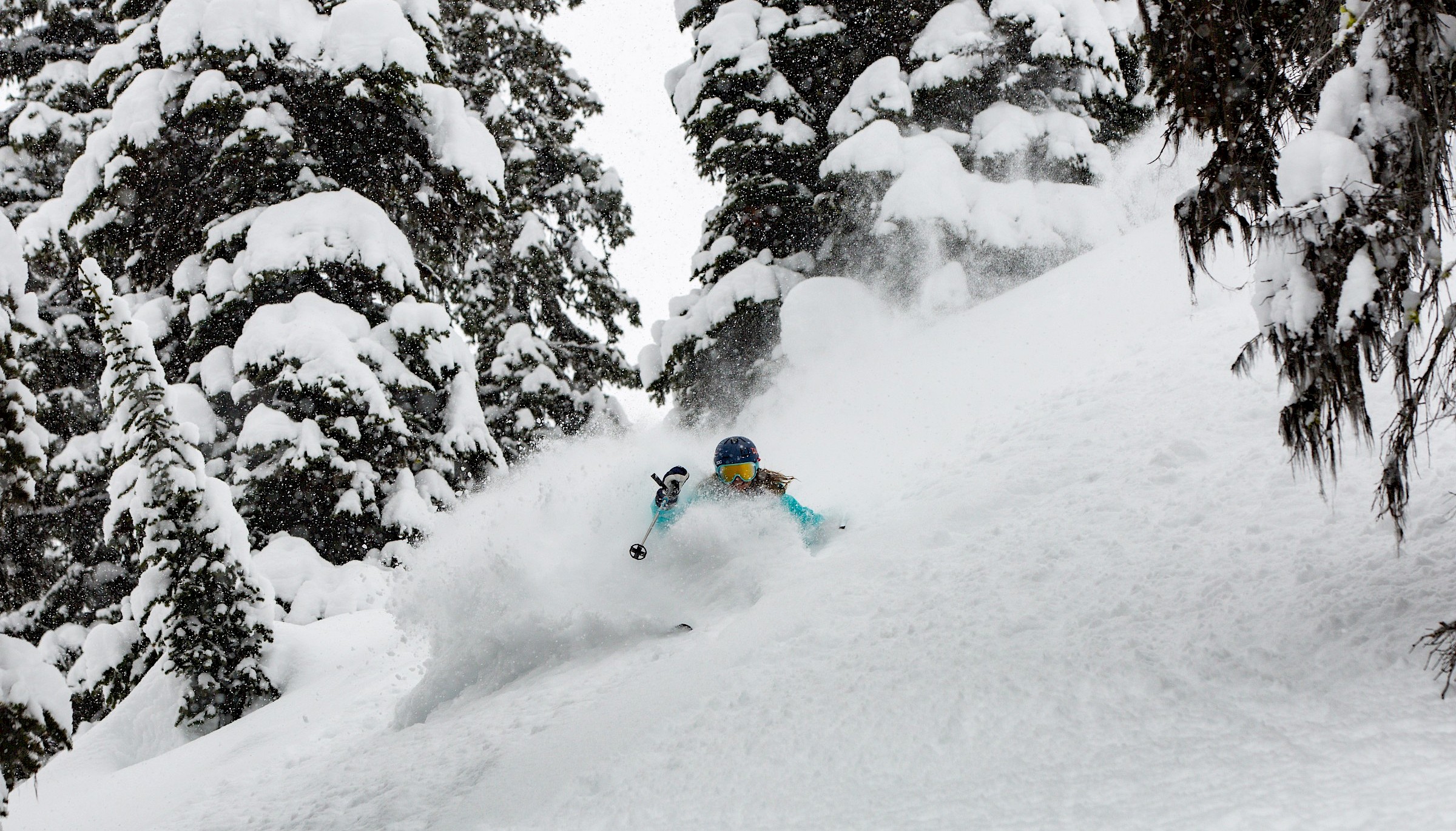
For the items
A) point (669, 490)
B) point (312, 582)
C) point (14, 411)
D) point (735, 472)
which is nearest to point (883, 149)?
point (735, 472)

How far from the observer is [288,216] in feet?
34.9

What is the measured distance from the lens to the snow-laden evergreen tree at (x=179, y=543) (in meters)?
7.89

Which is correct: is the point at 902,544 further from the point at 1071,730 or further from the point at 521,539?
the point at 521,539

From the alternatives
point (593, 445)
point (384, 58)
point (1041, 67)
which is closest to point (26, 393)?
point (384, 58)

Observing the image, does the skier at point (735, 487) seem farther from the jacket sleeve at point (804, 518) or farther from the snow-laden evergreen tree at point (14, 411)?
the snow-laden evergreen tree at point (14, 411)

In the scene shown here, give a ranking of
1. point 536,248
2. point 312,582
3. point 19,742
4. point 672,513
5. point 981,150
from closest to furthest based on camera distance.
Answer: point 19,742 → point 672,513 → point 312,582 → point 981,150 → point 536,248

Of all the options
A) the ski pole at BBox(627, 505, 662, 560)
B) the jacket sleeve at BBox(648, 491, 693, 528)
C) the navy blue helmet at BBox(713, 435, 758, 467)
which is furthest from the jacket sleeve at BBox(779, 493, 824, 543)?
the ski pole at BBox(627, 505, 662, 560)

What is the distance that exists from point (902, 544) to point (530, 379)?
1206 cm

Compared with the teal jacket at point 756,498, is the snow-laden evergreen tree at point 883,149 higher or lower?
higher

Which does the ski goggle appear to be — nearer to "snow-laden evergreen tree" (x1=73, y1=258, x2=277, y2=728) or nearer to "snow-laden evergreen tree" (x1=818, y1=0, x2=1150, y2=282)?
"snow-laden evergreen tree" (x1=73, y1=258, x2=277, y2=728)

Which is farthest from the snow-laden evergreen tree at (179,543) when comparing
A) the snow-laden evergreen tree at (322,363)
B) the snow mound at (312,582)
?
the snow-laden evergreen tree at (322,363)

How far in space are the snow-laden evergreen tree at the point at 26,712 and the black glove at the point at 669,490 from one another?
482 centimetres

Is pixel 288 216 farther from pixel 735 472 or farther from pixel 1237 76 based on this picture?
pixel 1237 76

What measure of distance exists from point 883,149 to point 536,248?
25.9 feet
